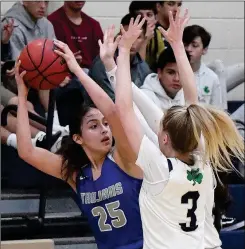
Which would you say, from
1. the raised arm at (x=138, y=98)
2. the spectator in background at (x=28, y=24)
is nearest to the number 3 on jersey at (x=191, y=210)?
the raised arm at (x=138, y=98)

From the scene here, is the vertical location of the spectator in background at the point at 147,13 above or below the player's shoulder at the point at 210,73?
above

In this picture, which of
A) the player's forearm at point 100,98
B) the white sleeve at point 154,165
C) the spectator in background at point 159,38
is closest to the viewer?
the white sleeve at point 154,165

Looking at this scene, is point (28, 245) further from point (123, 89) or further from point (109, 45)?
point (109, 45)

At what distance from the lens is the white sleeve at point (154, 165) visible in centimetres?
349

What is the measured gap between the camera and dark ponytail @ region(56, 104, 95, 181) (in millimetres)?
4207

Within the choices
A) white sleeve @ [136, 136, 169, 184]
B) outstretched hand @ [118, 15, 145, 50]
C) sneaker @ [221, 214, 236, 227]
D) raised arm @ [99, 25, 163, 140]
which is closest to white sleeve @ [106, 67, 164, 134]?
raised arm @ [99, 25, 163, 140]

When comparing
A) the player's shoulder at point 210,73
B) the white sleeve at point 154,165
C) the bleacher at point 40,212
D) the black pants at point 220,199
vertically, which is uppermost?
the white sleeve at point 154,165

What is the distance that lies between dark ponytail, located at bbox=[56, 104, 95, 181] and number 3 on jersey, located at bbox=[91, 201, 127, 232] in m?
0.25

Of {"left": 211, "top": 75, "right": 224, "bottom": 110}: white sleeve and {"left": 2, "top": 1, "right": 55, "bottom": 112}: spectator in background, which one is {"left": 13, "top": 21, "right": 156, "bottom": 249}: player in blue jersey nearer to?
{"left": 2, "top": 1, "right": 55, "bottom": 112}: spectator in background

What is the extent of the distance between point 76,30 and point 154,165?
10.1 feet

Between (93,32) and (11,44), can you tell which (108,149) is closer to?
(11,44)

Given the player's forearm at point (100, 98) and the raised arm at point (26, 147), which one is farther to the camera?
the raised arm at point (26, 147)

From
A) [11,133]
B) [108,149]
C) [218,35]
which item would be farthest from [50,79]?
[218,35]

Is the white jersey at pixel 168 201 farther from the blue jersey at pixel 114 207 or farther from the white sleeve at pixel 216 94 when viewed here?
the white sleeve at pixel 216 94
